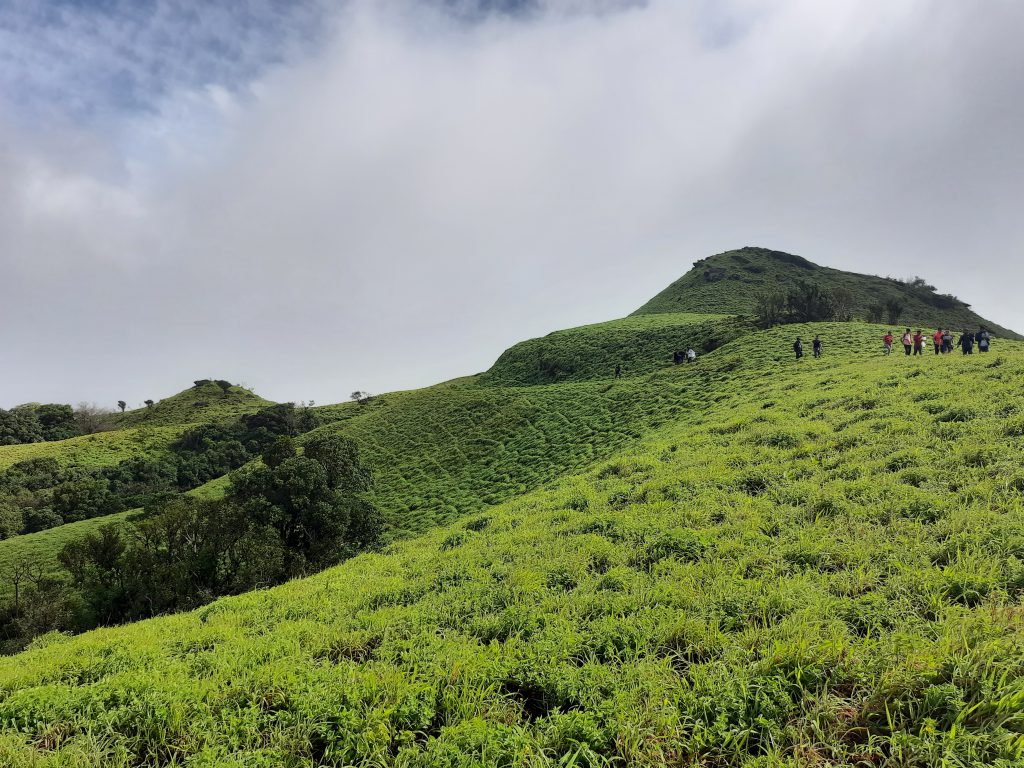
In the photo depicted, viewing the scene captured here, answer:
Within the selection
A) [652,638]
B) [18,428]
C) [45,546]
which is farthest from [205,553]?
[18,428]

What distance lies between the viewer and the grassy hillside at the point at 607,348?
57.6 meters

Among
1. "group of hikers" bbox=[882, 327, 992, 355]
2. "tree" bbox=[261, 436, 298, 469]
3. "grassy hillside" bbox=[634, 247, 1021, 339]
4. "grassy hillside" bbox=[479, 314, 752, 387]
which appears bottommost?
"tree" bbox=[261, 436, 298, 469]

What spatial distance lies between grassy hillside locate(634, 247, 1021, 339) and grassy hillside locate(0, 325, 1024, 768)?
289ft

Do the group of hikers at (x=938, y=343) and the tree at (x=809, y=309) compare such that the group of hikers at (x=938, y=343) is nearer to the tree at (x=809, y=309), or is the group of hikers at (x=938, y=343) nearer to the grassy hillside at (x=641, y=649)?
the tree at (x=809, y=309)

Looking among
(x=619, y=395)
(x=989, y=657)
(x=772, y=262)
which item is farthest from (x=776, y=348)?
(x=772, y=262)

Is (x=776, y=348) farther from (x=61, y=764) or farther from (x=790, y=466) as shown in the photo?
(x=61, y=764)

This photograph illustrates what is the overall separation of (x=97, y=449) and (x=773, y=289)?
137 m

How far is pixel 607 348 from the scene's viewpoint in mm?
68125

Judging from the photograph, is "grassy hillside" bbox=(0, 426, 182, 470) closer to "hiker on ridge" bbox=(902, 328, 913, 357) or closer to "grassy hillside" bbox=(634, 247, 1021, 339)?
"hiker on ridge" bbox=(902, 328, 913, 357)

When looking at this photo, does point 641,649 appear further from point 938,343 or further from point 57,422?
point 57,422

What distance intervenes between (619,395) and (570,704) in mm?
36621

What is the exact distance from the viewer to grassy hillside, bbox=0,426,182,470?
73.8 metres

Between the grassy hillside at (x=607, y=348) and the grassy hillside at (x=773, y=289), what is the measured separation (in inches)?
1142

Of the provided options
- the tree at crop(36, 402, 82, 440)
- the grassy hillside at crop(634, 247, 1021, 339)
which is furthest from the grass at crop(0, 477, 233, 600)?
the grassy hillside at crop(634, 247, 1021, 339)
